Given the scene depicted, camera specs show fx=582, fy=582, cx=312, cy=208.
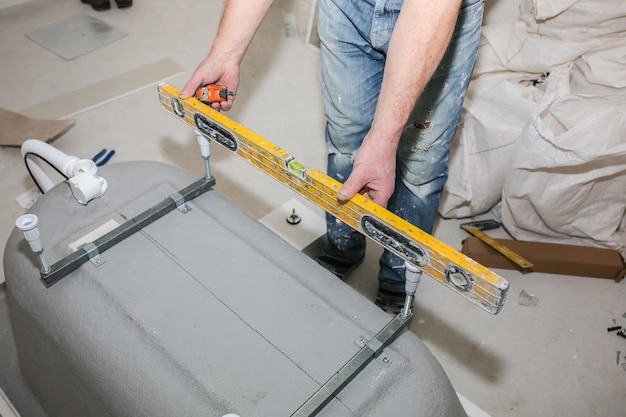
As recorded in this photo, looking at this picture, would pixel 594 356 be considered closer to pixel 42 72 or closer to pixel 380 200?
pixel 380 200

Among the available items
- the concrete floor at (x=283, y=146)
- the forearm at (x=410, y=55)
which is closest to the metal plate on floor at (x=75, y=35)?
the concrete floor at (x=283, y=146)

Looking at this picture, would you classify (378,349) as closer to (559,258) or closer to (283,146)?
(559,258)

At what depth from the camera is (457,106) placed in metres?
1.39

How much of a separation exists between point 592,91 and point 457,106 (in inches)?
26.6

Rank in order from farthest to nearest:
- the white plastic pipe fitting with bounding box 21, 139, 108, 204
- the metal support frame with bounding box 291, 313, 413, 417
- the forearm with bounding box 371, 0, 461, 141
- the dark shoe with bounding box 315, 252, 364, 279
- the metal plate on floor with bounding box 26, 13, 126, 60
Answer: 1. the metal plate on floor with bounding box 26, 13, 126, 60
2. the dark shoe with bounding box 315, 252, 364, 279
3. the white plastic pipe fitting with bounding box 21, 139, 108, 204
4. the forearm with bounding box 371, 0, 461, 141
5. the metal support frame with bounding box 291, 313, 413, 417

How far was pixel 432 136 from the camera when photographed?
4.66 feet

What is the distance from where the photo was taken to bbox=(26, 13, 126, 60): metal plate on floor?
2.88 m

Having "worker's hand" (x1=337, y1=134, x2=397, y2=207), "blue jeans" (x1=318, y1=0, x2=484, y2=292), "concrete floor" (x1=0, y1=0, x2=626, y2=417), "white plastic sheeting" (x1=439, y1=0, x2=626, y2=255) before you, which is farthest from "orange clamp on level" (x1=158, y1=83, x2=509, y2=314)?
"white plastic sheeting" (x1=439, y1=0, x2=626, y2=255)

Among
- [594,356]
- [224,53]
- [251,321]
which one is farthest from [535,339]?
[224,53]

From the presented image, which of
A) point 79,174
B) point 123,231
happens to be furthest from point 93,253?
point 79,174

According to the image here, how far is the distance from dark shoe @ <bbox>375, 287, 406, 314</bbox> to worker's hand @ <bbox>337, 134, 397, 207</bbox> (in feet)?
2.09

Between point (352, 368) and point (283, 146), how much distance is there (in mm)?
1496

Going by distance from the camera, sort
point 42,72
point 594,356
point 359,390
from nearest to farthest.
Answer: point 359,390
point 594,356
point 42,72

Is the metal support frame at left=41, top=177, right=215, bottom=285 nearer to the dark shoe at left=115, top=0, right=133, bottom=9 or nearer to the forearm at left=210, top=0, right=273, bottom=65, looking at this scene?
the forearm at left=210, top=0, right=273, bottom=65
